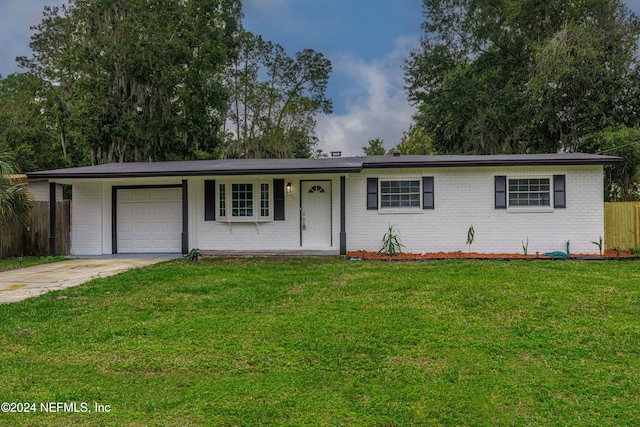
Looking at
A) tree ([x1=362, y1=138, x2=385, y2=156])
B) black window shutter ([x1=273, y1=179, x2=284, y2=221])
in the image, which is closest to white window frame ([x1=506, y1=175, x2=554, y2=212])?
black window shutter ([x1=273, y1=179, x2=284, y2=221])

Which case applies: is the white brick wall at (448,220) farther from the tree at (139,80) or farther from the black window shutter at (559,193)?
the tree at (139,80)

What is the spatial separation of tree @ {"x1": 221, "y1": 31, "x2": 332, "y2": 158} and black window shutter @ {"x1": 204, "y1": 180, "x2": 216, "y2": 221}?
12923 mm

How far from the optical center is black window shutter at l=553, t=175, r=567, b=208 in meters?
10.4

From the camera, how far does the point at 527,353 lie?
153 inches

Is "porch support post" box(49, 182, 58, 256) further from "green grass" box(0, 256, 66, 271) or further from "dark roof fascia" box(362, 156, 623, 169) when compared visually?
"dark roof fascia" box(362, 156, 623, 169)

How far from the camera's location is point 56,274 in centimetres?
831

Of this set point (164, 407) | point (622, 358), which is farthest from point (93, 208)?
point (622, 358)

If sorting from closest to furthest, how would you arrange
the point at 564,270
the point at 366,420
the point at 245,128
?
1. the point at 366,420
2. the point at 564,270
3. the point at 245,128

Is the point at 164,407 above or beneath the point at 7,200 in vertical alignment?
beneath

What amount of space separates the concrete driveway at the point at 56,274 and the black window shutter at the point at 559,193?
408 inches

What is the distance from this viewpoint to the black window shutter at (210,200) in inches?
439

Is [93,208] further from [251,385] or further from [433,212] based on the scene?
[251,385]

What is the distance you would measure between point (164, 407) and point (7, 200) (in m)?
10.9

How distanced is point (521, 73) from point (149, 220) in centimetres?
1800
